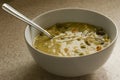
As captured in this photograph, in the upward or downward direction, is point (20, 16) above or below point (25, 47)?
above

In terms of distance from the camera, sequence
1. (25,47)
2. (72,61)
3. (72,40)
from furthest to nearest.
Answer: (25,47)
(72,40)
(72,61)

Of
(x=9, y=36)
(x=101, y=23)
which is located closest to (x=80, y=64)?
(x=101, y=23)

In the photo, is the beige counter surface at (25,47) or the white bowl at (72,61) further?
the beige counter surface at (25,47)

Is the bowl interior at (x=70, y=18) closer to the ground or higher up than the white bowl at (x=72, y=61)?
higher up

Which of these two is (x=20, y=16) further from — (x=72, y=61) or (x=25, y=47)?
(x=72, y=61)

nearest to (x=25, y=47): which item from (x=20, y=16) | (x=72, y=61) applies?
(x=20, y=16)
